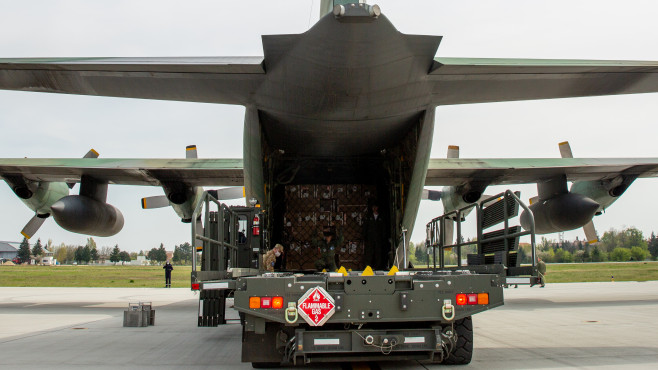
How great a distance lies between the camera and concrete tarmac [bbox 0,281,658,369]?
589cm

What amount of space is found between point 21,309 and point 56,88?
8918mm

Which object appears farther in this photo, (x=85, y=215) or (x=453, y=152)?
(x=453, y=152)

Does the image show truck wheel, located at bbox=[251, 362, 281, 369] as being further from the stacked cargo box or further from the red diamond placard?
the stacked cargo box

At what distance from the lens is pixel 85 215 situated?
1426cm

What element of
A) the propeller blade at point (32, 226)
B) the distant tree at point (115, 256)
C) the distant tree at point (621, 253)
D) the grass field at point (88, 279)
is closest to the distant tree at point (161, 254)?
the distant tree at point (115, 256)

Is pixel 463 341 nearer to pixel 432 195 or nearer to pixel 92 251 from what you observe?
pixel 432 195

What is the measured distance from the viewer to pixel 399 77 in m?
7.00

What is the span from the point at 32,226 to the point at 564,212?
16025 millimetres

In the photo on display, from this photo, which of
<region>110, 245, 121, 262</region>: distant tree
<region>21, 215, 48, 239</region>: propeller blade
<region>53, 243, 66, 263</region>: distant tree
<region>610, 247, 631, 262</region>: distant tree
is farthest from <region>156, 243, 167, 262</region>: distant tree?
<region>21, 215, 48, 239</region>: propeller blade

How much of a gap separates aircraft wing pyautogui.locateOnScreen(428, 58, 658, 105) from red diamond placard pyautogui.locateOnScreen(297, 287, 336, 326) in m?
3.73

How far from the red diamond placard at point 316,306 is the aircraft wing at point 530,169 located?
10.0m

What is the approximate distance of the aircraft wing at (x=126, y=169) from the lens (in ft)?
47.9

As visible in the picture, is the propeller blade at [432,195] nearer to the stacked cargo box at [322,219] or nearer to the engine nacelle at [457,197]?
the engine nacelle at [457,197]

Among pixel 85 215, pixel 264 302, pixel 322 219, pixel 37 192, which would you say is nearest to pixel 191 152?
pixel 85 215
